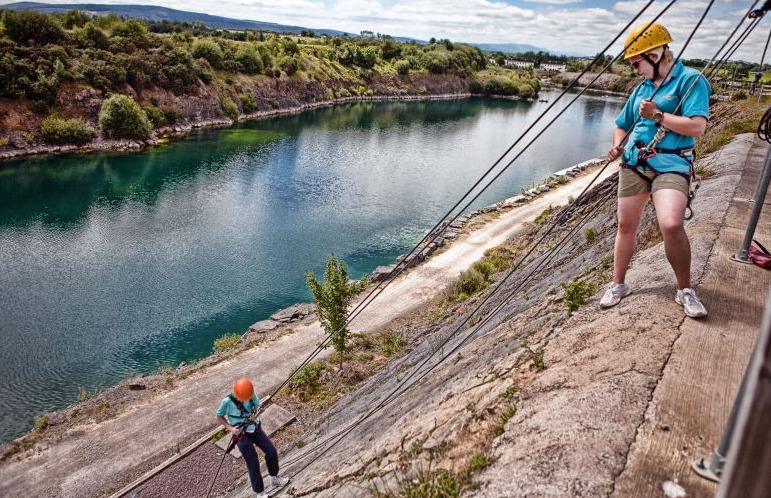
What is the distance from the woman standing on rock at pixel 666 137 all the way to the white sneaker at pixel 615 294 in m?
0.81

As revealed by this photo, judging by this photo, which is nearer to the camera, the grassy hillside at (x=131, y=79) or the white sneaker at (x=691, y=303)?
the white sneaker at (x=691, y=303)

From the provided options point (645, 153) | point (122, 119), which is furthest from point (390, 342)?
point (122, 119)

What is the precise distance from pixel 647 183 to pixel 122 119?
69.5 meters

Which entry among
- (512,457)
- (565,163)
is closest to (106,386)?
(512,457)

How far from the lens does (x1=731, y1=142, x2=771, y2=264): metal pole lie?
20.6 ft

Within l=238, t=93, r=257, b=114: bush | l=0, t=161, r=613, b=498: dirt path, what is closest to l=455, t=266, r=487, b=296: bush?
l=0, t=161, r=613, b=498: dirt path

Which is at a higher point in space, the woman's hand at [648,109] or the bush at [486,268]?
the woman's hand at [648,109]

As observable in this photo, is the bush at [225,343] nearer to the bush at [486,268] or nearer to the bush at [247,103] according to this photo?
the bush at [486,268]

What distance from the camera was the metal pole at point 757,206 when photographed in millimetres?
6277

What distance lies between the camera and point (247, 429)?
9633mm

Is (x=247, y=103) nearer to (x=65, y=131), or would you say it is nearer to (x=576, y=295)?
(x=65, y=131)

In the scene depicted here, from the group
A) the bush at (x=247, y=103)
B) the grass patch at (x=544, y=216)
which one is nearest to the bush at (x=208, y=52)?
the bush at (x=247, y=103)

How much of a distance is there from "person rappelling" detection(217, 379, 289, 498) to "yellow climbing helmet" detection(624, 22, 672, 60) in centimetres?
828

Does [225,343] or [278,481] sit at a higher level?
[278,481]
